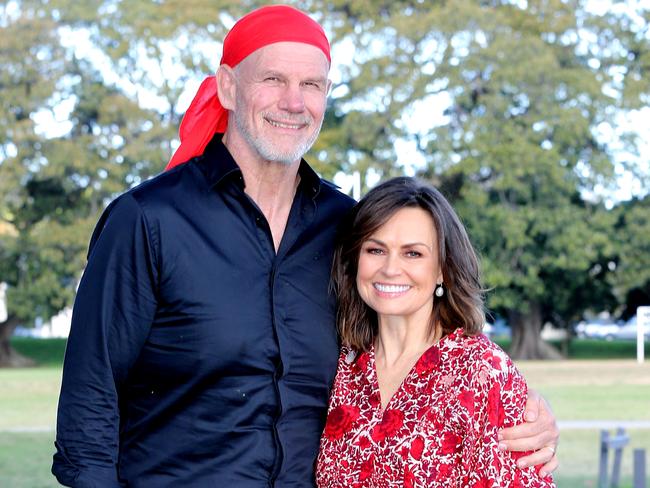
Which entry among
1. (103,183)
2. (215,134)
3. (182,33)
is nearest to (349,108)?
(182,33)

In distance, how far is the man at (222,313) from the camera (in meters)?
2.52

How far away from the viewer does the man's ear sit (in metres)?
2.92

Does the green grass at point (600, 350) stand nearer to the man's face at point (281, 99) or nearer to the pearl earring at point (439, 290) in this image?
A: the pearl earring at point (439, 290)

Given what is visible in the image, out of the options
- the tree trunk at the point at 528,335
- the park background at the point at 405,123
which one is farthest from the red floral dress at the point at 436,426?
the tree trunk at the point at 528,335

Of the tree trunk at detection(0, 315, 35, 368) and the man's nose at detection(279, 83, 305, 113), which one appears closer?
the man's nose at detection(279, 83, 305, 113)

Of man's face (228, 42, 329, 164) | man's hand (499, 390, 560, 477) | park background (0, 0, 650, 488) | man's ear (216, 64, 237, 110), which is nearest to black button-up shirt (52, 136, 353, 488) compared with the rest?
man's face (228, 42, 329, 164)

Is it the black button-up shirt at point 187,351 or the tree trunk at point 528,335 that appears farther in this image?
the tree trunk at point 528,335

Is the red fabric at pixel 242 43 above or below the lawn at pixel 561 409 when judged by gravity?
above

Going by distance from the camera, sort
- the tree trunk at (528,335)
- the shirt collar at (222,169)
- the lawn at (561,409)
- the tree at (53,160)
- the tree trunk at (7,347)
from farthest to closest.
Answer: the tree trunk at (528,335) < the tree trunk at (7,347) < the tree at (53,160) < the lawn at (561,409) < the shirt collar at (222,169)

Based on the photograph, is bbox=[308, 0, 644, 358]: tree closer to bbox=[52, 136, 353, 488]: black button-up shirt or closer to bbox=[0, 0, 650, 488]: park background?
bbox=[0, 0, 650, 488]: park background

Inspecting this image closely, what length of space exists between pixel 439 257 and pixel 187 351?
0.72 m

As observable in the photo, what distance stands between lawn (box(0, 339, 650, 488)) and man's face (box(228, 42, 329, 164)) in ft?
25.5

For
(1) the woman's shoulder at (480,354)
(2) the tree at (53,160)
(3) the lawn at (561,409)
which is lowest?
(3) the lawn at (561,409)

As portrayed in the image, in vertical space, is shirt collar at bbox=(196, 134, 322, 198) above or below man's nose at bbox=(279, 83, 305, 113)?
below
